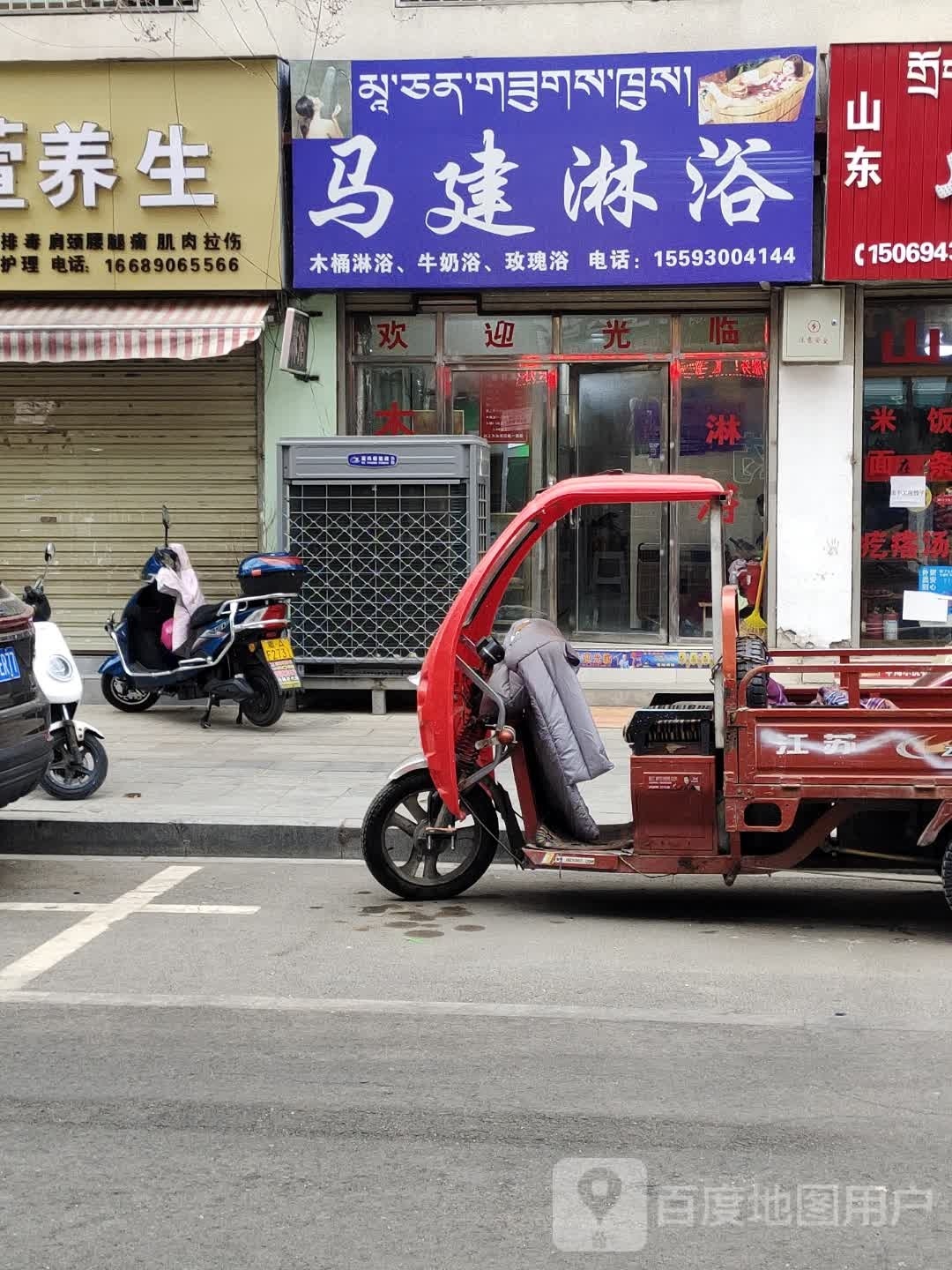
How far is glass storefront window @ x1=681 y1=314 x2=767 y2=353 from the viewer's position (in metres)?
12.7

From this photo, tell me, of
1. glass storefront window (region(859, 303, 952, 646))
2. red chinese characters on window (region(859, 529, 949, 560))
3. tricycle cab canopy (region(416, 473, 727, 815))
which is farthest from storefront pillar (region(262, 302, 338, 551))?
tricycle cab canopy (region(416, 473, 727, 815))

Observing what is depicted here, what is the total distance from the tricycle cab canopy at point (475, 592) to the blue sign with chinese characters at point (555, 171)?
6.07m

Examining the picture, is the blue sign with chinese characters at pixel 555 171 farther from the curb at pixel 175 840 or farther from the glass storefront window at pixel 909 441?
the curb at pixel 175 840

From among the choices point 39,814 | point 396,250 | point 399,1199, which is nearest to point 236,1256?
point 399,1199

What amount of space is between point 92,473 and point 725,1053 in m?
9.62

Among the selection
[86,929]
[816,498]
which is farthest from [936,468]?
[86,929]

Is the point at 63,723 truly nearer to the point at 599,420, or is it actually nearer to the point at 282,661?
the point at 282,661

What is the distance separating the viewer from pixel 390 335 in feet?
42.7

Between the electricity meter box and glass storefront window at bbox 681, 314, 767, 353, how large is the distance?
2082mm

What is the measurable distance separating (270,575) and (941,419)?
223 inches

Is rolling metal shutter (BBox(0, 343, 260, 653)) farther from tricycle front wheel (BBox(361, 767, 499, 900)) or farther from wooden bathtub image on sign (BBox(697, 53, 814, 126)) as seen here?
tricycle front wheel (BBox(361, 767, 499, 900))

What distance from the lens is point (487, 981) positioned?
5.59m

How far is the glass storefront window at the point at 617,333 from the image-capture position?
12742 millimetres

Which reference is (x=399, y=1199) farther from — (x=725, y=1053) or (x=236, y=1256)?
(x=725, y=1053)
